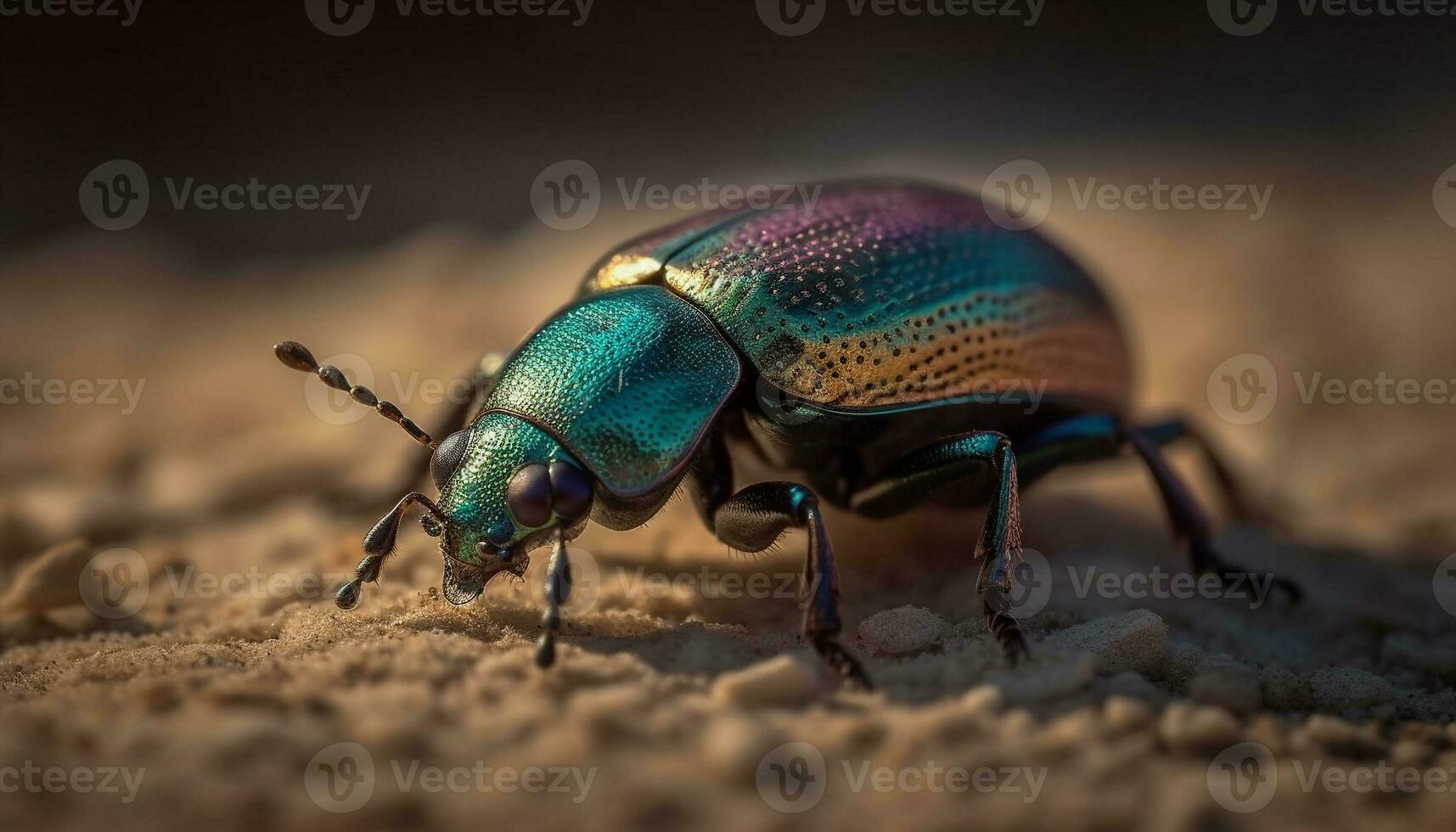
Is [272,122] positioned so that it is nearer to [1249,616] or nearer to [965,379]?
[965,379]

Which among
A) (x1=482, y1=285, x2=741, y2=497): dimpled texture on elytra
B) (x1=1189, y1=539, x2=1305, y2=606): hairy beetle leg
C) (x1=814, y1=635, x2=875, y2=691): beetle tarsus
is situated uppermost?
(x1=482, y1=285, x2=741, y2=497): dimpled texture on elytra

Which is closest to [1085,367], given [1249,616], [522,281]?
[1249,616]

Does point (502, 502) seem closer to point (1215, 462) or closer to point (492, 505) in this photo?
point (492, 505)

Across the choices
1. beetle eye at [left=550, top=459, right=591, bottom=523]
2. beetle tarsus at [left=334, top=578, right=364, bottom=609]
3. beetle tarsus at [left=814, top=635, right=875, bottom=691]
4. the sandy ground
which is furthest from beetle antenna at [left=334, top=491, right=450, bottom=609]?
beetle tarsus at [left=814, top=635, right=875, bottom=691]

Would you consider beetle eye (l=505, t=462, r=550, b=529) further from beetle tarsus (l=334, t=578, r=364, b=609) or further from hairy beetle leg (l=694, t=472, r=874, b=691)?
hairy beetle leg (l=694, t=472, r=874, b=691)

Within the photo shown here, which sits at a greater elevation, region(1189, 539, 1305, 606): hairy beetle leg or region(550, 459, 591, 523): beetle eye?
region(550, 459, 591, 523): beetle eye

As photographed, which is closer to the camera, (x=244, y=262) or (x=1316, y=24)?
(x=244, y=262)
